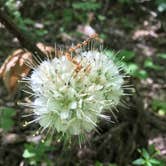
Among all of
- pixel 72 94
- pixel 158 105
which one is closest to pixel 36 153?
pixel 72 94

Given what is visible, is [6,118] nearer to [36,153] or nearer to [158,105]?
[36,153]

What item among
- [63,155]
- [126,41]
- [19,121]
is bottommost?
[63,155]

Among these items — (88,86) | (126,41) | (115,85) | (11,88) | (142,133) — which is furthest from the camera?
(126,41)

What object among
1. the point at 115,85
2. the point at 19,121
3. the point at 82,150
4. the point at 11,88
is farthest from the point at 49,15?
the point at 115,85

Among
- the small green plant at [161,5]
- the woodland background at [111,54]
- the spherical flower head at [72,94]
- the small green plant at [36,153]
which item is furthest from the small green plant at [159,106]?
the spherical flower head at [72,94]

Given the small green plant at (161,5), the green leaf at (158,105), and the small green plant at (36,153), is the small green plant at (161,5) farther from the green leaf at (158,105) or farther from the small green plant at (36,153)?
the small green plant at (36,153)

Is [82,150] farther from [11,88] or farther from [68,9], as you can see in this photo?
[68,9]
